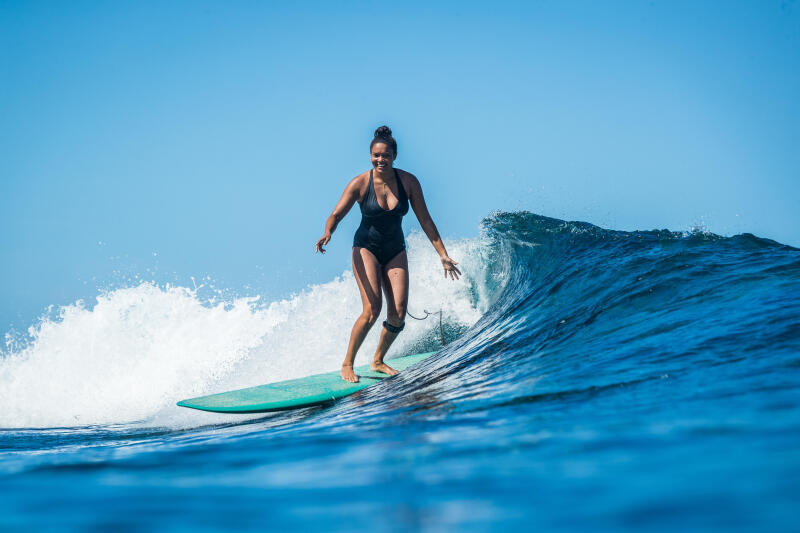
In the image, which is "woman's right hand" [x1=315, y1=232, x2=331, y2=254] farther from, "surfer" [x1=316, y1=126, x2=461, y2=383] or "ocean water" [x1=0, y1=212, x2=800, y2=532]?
"ocean water" [x1=0, y1=212, x2=800, y2=532]

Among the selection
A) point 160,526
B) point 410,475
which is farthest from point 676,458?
point 160,526

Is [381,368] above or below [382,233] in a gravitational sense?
below

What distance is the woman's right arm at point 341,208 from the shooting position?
5.23m

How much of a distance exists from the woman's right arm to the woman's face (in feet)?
0.89

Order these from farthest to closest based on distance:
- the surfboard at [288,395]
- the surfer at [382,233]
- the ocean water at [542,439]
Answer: the surfer at [382,233], the surfboard at [288,395], the ocean water at [542,439]

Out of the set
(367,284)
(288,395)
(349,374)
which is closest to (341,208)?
(367,284)

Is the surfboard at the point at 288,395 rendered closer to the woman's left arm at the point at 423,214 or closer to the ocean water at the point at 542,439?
the ocean water at the point at 542,439

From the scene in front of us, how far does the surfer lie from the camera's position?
5227 mm

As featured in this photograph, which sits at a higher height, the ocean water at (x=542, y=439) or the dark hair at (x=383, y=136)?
the dark hair at (x=383, y=136)

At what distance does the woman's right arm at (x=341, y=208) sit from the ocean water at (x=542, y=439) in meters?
1.36

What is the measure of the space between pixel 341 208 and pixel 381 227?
0.39 metres

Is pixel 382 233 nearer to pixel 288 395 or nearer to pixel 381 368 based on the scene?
pixel 381 368

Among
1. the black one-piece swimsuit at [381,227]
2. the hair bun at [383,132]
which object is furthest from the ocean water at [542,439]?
the hair bun at [383,132]

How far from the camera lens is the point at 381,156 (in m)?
5.02
